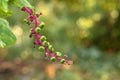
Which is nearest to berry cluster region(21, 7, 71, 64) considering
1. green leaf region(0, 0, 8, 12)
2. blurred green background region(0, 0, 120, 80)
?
green leaf region(0, 0, 8, 12)

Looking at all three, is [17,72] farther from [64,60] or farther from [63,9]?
[64,60]

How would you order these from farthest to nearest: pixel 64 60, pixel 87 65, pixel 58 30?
pixel 58 30, pixel 87 65, pixel 64 60

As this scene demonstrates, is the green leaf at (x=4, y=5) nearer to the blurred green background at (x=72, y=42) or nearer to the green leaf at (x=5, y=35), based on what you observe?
the green leaf at (x=5, y=35)

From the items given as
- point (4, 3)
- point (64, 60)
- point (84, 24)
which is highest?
point (84, 24)

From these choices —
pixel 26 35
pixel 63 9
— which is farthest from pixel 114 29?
pixel 26 35

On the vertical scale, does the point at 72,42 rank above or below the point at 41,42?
above

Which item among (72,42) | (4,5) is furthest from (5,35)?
(72,42)

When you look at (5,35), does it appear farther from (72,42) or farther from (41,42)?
(72,42)

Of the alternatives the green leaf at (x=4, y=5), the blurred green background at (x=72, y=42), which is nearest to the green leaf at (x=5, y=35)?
the green leaf at (x=4, y=5)
